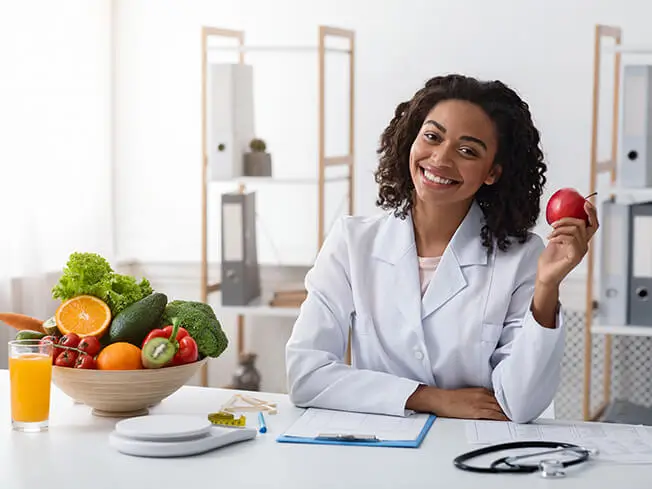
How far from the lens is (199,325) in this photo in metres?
1.84

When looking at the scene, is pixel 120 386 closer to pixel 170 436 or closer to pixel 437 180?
pixel 170 436

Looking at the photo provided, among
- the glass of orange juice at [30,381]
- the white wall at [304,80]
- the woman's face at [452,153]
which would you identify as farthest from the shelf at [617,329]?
the glass of orange juice at [30,381]

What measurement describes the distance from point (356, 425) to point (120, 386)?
41 cm

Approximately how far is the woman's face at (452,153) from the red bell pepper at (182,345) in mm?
614

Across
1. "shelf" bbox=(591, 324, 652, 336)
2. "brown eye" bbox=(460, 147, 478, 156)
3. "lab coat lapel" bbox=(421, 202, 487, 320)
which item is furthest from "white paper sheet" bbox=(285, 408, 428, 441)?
"shelf" bbox=(591, 324, 652, 336)

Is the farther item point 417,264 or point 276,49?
point 276,49

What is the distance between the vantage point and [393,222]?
7.34 ft

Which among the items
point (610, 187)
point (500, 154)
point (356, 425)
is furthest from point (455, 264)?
point (610, 187)

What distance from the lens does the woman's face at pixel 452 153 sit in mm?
2098

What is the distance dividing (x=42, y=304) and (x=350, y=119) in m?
1.22

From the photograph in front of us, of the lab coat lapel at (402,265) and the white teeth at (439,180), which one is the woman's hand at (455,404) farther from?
the white teeth at (439,180)

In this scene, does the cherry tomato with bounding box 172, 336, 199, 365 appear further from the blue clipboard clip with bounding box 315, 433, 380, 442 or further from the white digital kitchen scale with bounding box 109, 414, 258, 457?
the blue clipboard clip with bounding box 315, 433, 380, 442

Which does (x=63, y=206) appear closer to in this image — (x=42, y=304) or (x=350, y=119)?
(x=42, y=304)

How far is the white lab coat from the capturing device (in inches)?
79.6
